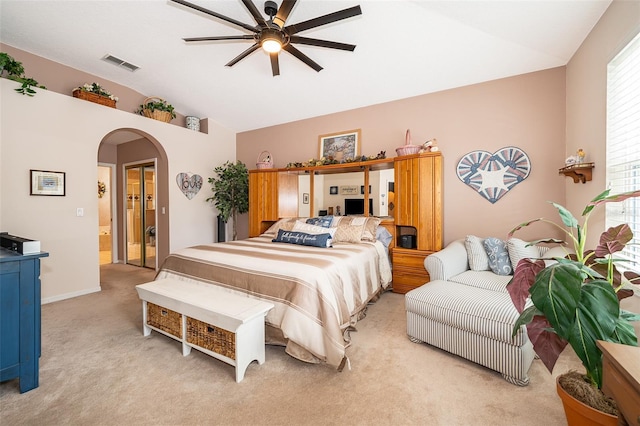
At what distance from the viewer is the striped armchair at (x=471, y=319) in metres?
1.80

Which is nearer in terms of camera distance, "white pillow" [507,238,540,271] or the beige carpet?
the beige carpet

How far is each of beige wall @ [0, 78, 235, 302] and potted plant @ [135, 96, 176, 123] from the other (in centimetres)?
12

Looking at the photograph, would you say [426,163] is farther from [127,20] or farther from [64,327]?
[64,327]

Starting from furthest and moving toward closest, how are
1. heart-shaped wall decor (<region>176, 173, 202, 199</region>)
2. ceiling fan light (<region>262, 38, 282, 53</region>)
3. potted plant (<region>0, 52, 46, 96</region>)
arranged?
heart-shaped wall decor (<region>176, 173, 202, 199</region>) < potted plant (<region>0, 52, 46, 96</region>) < ceiling fan light (<region>262, 38, 282, 53</region>)

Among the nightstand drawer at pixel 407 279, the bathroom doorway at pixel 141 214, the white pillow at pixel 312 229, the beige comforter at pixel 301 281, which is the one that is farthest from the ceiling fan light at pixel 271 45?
the bathroom doorway at pixel 141 214

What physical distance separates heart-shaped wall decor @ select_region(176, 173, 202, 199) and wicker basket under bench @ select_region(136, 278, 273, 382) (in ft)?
9.11

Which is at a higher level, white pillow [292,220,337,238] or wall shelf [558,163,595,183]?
wall shelf [558,163,595,183]

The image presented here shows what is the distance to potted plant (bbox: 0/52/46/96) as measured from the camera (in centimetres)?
289

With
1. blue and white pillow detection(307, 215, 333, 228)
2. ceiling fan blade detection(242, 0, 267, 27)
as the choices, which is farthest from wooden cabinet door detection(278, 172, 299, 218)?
ceiling fan blade detection(242, 0, 267, 27)

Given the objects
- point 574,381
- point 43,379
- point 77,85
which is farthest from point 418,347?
point 77,85

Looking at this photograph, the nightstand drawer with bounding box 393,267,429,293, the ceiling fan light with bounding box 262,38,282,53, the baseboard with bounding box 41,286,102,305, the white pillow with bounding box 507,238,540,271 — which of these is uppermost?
the ceiling fan light with bounding box 262,38,282,53

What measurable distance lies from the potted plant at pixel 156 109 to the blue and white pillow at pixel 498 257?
496cm

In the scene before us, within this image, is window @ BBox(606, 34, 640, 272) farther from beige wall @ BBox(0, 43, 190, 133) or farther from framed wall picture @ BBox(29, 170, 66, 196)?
→ framed wall picture @ BBox(29, 170, 66, 196)

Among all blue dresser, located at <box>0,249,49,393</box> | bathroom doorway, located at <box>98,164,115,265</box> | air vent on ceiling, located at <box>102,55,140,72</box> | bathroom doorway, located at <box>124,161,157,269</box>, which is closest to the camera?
blue dresser, located at <box>0,249,49,393</box>
